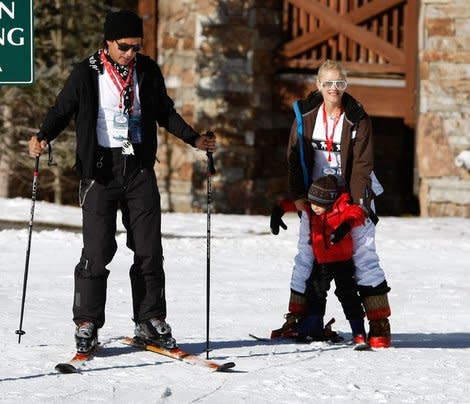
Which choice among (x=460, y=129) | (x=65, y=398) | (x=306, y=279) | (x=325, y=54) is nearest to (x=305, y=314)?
(x=306, y=279)

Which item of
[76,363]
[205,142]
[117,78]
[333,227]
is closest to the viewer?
[76,363]

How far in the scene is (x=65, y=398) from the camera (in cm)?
626

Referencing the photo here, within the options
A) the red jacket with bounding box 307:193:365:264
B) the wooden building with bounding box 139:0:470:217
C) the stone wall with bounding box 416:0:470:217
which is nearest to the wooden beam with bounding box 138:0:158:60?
the wooden building with bounding box 139:0:470:217

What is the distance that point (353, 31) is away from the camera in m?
16.5

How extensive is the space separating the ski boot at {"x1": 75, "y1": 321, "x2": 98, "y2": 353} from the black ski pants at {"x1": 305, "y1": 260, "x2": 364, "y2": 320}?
138cm

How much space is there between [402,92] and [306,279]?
8.79 m

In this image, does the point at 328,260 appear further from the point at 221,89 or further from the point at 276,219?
the point at 221,89

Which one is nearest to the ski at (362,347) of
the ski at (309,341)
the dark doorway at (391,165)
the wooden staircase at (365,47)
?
→ the ski at (309,341)

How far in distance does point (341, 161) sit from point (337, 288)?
0.72m

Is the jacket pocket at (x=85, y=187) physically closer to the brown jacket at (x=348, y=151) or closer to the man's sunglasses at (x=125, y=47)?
the man's sunglasses at (x=125, y=47)

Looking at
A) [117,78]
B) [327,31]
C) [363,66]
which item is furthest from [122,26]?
[327,31]

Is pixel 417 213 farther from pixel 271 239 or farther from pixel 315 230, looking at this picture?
pixel 315 230

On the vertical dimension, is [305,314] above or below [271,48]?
below

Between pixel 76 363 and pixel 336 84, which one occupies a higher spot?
pixel 336 84
